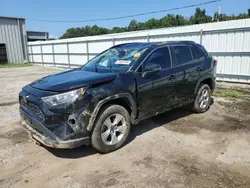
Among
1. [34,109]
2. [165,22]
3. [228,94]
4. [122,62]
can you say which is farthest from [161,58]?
[165,22]

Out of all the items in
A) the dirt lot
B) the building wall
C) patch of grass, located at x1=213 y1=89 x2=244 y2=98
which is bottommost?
the dirt lot

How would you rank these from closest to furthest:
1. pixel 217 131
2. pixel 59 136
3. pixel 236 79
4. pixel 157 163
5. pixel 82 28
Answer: pixel 59 136, pixel 157 163, pixel 217 131, pixel 236 79, pixel 82 28

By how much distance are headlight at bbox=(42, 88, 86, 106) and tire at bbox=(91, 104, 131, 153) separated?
0.51m

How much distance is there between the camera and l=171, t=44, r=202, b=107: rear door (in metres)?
4.51

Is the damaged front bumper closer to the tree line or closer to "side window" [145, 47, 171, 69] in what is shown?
"side window" [145, 47, 171, 69]

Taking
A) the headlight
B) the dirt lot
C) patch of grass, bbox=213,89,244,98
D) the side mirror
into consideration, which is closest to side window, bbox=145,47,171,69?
the side mirror

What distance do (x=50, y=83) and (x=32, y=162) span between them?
1.28 metres

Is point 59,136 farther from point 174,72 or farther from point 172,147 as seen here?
point 174,72

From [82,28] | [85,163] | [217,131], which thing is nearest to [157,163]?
[85,163]

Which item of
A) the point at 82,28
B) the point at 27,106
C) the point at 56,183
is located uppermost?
the point at 82,28

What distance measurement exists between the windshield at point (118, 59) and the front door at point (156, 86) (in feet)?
0.79

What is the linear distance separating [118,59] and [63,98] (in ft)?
5.33

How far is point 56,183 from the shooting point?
2.80m

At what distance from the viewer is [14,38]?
22672mm
